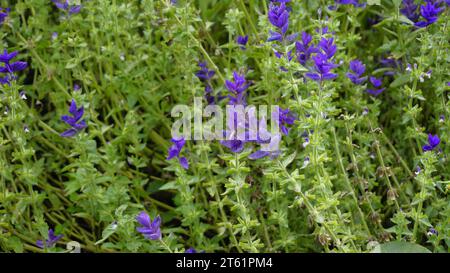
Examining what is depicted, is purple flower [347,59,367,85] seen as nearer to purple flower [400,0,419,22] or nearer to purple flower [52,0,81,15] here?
purple flower [400,0,419,22]

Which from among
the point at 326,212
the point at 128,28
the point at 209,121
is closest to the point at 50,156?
the point at 128,28

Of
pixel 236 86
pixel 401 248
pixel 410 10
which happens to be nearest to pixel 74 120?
pixel 236 86

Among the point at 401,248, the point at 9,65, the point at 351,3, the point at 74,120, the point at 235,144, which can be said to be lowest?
the point at 401,248

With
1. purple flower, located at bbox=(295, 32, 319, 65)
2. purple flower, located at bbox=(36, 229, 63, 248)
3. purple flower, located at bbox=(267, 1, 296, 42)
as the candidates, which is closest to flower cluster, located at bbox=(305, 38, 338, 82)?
purple flower, located at bbox=(267, 1, 296, 42)

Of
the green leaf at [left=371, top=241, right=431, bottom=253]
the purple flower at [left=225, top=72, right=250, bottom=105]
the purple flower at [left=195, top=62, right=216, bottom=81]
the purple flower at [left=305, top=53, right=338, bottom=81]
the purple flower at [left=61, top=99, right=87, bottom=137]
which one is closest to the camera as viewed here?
the purple flower at [left=305, top=53, right=338, bottom=81]

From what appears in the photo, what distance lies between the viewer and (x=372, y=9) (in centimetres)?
302

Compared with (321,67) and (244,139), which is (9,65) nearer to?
(244,139)

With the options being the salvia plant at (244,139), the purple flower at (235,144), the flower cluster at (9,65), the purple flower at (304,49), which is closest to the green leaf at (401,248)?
the salvia plant at (244,139)

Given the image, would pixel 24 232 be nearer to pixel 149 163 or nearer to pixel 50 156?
pixel 50 156

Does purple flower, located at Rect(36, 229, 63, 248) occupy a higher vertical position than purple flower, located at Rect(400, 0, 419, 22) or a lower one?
lower

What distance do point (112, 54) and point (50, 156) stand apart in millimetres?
542

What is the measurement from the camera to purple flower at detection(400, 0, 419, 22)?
2.61 m

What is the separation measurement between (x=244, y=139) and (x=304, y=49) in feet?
1.62

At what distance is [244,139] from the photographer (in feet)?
6.34
